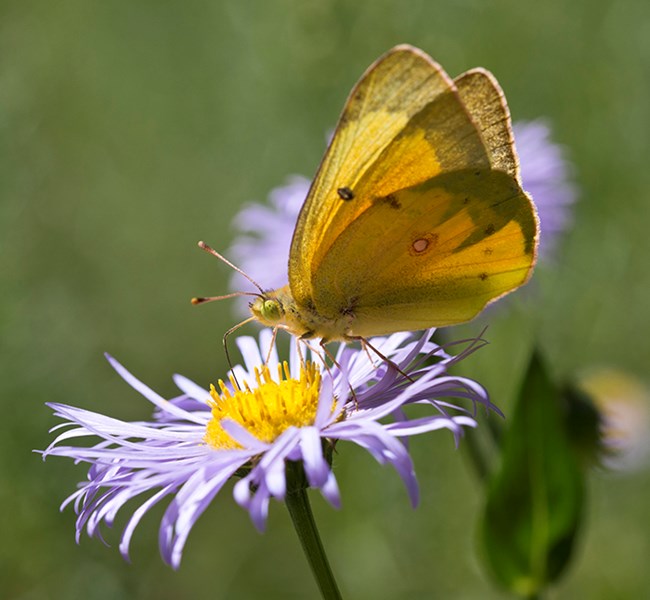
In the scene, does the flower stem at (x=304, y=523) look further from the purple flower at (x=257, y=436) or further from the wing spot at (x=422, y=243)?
the wing spot at (x=422, y=243)

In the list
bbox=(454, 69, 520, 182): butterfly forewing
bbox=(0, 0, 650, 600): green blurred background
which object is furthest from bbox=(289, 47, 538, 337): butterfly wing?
bbox=(0, 0, 650, 600): green blurred background

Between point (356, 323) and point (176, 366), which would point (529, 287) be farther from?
point (176, 366)

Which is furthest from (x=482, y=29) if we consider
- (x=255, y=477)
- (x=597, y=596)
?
(x=255, y=477)

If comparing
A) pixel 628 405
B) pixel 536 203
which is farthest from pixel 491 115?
pixel 628 405

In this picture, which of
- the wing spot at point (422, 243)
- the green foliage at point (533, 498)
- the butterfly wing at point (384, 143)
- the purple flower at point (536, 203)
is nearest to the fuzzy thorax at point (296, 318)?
the butterfly wing at point (384, 143)

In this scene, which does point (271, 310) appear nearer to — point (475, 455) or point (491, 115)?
point (491, 115)
